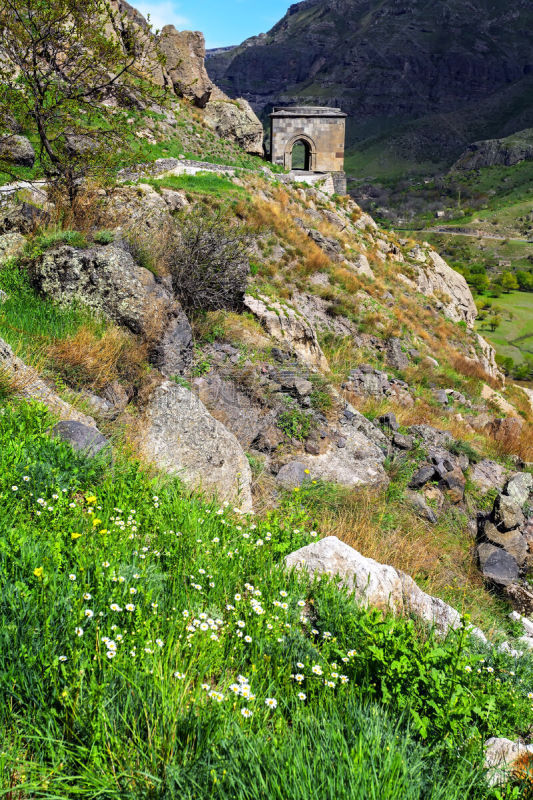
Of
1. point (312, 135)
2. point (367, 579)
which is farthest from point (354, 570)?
point (312, 135)

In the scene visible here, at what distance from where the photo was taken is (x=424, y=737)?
1.95m

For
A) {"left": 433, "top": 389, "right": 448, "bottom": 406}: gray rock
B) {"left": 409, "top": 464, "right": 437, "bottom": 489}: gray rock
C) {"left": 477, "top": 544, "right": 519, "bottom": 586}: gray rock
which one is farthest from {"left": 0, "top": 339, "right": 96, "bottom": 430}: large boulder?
{"left": 433, "top": 389, "right": 448, "bottom": 406}: gray rock

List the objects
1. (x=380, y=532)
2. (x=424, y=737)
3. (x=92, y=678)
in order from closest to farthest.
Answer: (x=92, y=678)
(x=424, y=737)
(x=380, y=532)

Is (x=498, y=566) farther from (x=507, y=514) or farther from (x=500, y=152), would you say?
(x=500, y=152)

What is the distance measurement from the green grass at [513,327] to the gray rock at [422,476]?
64.2m

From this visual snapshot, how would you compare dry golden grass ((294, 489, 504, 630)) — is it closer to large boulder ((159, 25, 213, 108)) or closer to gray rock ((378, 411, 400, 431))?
gray rock ((378, 411, 400, 431))

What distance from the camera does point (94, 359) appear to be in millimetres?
5473

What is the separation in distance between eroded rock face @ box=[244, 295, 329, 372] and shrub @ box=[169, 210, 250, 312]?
458 millimetres

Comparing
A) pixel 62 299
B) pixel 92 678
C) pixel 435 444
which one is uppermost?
pixel 62 299

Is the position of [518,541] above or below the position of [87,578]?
below

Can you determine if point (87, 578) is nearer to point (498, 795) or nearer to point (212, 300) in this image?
point (498, 795)

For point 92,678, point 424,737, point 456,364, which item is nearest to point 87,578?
point 92,678

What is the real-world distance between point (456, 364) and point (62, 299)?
14.8 m

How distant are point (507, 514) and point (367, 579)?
5.10m
